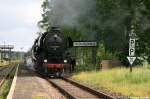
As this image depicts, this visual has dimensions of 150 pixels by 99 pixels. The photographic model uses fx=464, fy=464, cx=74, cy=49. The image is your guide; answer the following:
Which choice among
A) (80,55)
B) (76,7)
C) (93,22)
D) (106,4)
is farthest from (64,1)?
(80,55)

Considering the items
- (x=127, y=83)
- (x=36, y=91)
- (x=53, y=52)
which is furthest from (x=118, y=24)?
(x=36, y=91)

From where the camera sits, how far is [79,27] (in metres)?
44.1

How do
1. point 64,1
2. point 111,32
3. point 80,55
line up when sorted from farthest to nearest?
1. point 80,55
2. point 111,32
3. point 64,1

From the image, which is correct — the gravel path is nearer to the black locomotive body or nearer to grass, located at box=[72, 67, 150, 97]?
grass, located at box=[72, 67, 150, 97]

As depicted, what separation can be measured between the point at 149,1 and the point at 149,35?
271 cm

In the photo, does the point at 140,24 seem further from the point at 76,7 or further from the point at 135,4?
the point at 76,7

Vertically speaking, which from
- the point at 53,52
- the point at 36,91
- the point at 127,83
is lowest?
the point at 36,91

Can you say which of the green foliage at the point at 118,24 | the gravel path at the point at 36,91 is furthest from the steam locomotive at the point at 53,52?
the gravel path at the point at 36,91

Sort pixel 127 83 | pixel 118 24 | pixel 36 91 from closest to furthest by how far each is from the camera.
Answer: pixel 36 91 → pixel 127 83 → pixel 118 24

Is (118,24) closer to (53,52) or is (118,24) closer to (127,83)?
(53,52)

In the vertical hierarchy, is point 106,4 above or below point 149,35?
above

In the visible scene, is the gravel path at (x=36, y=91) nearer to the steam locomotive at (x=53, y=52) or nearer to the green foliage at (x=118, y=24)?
the steam locomotive at (x=53, y=52)

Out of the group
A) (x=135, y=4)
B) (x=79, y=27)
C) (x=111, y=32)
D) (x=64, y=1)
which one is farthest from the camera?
(x=79, y=27)

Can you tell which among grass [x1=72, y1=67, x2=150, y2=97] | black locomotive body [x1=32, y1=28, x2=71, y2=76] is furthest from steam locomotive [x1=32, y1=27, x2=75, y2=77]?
grass [x1=72, y1=67, x2=150, y2=97]
